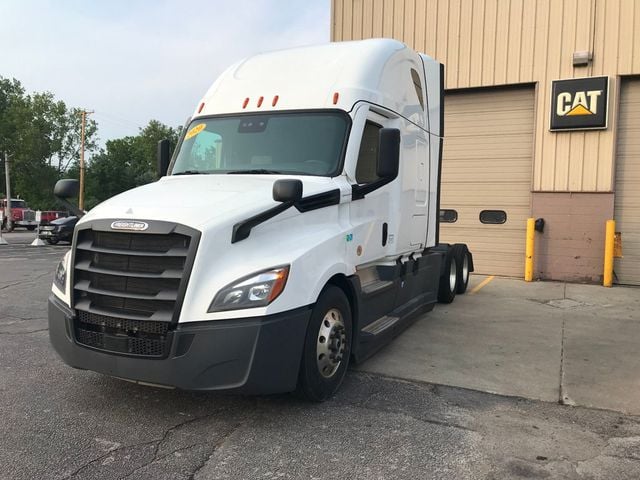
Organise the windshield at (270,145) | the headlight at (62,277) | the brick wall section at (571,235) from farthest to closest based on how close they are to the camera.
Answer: the brick wall section at (571,235) < the windshield at (270,145) < the headlight at (62,277)

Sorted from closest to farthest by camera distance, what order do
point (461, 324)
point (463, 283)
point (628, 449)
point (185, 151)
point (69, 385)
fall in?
point (628, 449) → point (69, 385) → point (185, 151) → point (461, 324) → point (463, 283)

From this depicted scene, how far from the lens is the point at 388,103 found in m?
5.63

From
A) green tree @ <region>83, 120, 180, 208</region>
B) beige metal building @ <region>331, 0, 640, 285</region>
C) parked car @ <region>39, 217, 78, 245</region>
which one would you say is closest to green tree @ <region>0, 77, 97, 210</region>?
green tree @ <region>83, 120, 180, 208</region>

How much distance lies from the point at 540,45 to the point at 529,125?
5.44 ft

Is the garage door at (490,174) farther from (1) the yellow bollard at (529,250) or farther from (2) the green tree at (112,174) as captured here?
(2) the green tree at (112,174)

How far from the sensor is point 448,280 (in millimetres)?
8734

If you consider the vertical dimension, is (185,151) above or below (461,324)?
above

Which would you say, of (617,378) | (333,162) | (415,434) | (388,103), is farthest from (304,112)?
(617,378)

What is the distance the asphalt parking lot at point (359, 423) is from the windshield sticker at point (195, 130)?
245 cm

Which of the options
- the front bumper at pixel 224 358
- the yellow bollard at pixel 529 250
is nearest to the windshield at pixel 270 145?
the front bumper at pixel 224 358

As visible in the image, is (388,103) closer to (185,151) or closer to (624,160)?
(185,151)

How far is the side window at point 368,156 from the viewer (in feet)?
16.4

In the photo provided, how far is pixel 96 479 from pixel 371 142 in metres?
3.62

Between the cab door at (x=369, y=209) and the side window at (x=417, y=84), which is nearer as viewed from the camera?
the cab door at (x=369, y=209)
